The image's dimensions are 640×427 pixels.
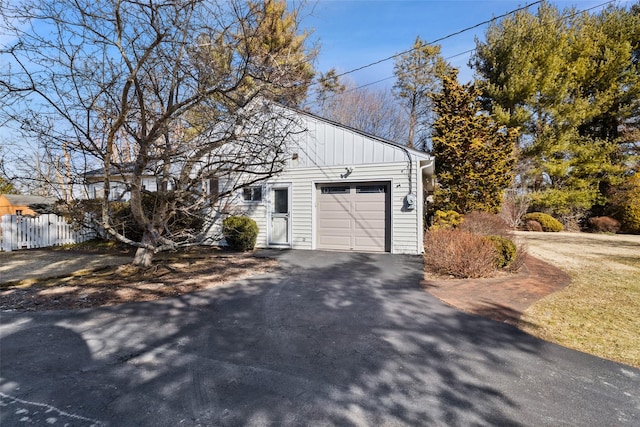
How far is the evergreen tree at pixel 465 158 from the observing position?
1067 cm

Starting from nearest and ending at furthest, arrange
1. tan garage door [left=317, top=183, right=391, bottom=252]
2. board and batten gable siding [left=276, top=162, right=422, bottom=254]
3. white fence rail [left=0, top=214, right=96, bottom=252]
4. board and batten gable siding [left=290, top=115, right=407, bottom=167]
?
board and batten gable siding [left=276, top=162, right=422, bottom=254] → board and batten gable siding [left=290, top=115, right=407, bottom=167] → tan garage door [left=317, top=183, right=391, bottom=252] → white fence rail [left=0, top=214, right=96, bottom=252]

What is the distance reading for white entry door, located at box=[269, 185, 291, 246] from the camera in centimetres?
1107

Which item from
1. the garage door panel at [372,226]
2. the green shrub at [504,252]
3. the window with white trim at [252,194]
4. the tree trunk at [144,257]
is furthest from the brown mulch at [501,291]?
the window with white trim at [252,194]

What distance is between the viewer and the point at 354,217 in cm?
1041

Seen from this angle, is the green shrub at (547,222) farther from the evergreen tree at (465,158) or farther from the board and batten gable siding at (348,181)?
the board and batten gable siding at (348,181)

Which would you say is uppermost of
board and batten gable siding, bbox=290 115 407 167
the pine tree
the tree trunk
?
the pine tree

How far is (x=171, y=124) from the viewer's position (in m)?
6.14

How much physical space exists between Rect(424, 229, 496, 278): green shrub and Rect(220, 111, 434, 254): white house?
261 centimetres

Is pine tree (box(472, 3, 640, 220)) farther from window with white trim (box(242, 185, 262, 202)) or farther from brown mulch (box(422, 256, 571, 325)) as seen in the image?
window with white trim (box(242, 185, 262, 202))

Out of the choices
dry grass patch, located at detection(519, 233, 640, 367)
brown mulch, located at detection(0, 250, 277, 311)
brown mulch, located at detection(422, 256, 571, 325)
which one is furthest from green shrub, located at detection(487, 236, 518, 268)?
brown mulch, located at detection(0, 250, 277, 311)

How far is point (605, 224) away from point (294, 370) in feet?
71.5

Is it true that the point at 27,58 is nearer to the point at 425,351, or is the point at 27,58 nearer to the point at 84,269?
the point at 84,269

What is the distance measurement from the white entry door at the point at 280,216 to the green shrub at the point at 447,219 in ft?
15.6

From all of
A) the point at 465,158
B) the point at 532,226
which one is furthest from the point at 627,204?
the point at 465,158
